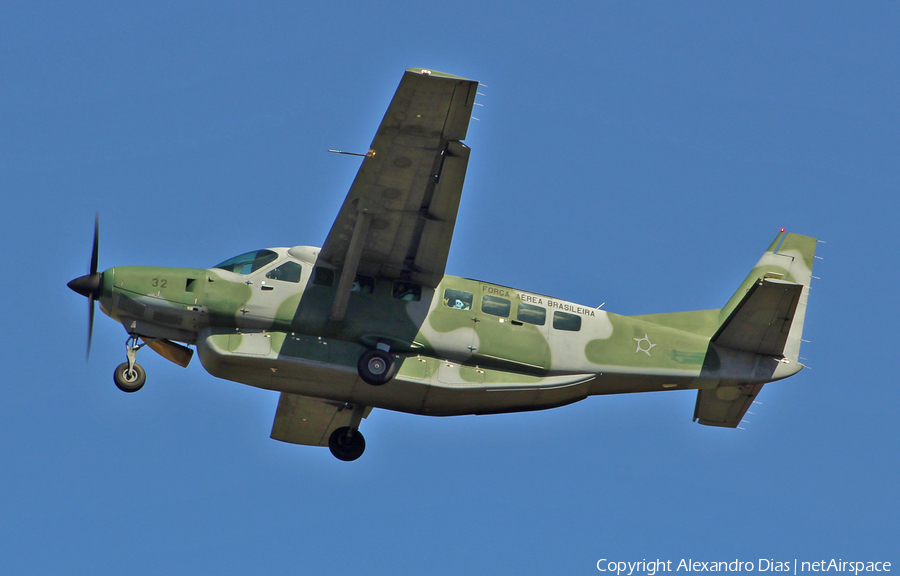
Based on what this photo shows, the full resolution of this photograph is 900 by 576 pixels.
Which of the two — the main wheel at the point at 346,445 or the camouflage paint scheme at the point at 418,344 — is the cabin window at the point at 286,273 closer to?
the camouflage paint scheme at the point at 418,344

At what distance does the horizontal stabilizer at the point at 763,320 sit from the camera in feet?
73.9

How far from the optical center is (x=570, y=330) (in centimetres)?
2289

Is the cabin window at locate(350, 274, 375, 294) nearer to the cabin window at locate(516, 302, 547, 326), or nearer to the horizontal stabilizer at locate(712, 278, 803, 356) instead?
the cabin window at locate(516, 302, 547, 326)

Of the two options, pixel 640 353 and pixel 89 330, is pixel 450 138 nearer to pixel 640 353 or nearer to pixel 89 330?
pixel 640 353

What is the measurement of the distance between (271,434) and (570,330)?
757 cm

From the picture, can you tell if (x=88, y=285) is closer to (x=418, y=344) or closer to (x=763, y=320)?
(x=418, y=344)

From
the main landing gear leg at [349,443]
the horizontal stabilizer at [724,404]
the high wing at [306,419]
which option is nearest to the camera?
the horizontal stabilizer at [724,404]

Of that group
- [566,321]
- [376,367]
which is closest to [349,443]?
[376,367]

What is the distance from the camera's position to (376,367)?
71.1 ft

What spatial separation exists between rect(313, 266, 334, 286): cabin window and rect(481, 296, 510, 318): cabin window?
10.1ft

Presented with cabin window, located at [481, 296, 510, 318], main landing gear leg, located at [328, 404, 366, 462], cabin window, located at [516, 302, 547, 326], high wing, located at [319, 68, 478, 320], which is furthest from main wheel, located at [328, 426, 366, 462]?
cabin window, located at [516, 302, 547, 326]

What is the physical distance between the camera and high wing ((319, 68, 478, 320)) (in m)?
19.5

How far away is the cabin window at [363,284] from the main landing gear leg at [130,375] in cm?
440

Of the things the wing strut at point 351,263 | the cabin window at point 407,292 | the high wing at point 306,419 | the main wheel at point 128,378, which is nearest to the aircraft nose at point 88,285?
the main wheel at point 128,378
